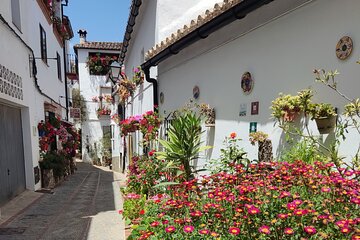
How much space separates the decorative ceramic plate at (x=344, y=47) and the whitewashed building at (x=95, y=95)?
20910 millimetres

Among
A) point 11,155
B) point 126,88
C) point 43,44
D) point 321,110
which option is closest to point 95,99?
point 126,88

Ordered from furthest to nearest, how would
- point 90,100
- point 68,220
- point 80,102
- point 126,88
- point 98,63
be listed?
point 90,100 < point 80,102 < point 98,63 < point 126,88 < point 68,220

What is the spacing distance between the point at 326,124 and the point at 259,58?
1459mm

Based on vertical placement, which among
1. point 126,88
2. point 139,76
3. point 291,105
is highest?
point 139,76

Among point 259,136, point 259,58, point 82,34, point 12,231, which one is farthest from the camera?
point 82,34

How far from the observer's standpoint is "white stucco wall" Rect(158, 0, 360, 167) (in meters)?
2.63

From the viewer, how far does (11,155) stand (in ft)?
21.7

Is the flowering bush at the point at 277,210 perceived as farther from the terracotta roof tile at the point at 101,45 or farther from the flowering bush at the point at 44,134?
the terracotta roof tile at the point at 101,45

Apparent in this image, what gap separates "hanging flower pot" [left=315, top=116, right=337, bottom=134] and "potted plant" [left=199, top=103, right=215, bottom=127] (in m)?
2.25

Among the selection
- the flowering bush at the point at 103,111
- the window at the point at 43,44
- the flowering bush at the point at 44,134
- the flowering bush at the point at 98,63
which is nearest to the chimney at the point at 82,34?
the flowering bush at the point at 98,63

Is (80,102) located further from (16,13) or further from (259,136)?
(259,136)

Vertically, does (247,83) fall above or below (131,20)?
below

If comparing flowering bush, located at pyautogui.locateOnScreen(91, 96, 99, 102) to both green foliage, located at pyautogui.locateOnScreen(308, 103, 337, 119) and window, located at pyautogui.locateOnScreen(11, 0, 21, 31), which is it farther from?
green foliage, located at pyautogui.locateOnScreen(308, 103, 337, 119)

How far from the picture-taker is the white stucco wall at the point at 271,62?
2.63 m
